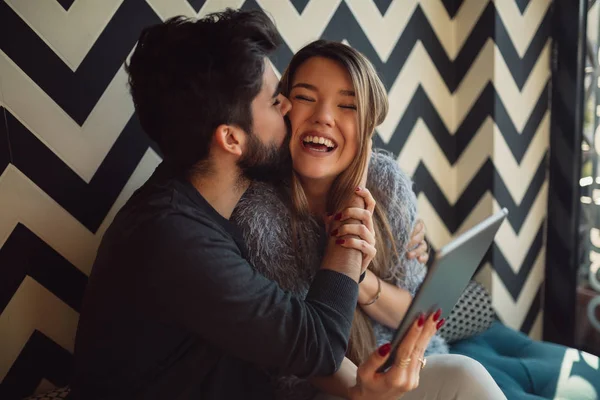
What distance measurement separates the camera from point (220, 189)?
1.09 metres

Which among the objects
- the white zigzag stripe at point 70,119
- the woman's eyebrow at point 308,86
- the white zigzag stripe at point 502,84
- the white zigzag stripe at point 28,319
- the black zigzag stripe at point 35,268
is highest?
the white zigzag stripe at point 502,84

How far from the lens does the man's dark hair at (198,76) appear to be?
984mm

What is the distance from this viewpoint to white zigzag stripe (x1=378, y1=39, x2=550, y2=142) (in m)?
1.86

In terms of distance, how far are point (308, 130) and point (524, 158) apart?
111 centimetres

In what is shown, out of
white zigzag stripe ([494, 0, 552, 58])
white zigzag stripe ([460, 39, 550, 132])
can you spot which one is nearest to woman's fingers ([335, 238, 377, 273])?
white zigzag stripe ([460, 39, 550, 132])

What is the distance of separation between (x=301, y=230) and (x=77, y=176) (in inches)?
23.0

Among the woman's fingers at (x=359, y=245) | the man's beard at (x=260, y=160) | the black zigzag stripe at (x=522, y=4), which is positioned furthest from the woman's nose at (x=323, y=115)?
the black zigzag stripe at (x=522, y=4)

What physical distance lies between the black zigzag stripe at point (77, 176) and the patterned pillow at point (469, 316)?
43.3 inches

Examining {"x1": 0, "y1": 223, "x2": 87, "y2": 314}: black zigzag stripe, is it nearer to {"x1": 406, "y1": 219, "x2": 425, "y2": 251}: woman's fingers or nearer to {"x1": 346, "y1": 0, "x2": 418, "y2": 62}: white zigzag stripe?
{"x1": 406, "y1": 219, "x2": 425, "y2": 251}: woman's fingers

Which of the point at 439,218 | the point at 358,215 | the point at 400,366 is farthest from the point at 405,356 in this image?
the point at 439,218

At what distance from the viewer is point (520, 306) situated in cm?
211

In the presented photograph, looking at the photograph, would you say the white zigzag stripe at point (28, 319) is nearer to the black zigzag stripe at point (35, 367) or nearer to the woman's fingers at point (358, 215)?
the black zigzag stripe at point (35, 367)

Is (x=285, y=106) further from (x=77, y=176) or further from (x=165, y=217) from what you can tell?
(x=77, y=176)

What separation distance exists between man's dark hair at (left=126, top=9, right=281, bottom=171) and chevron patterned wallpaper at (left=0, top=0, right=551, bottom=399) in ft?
1.06
